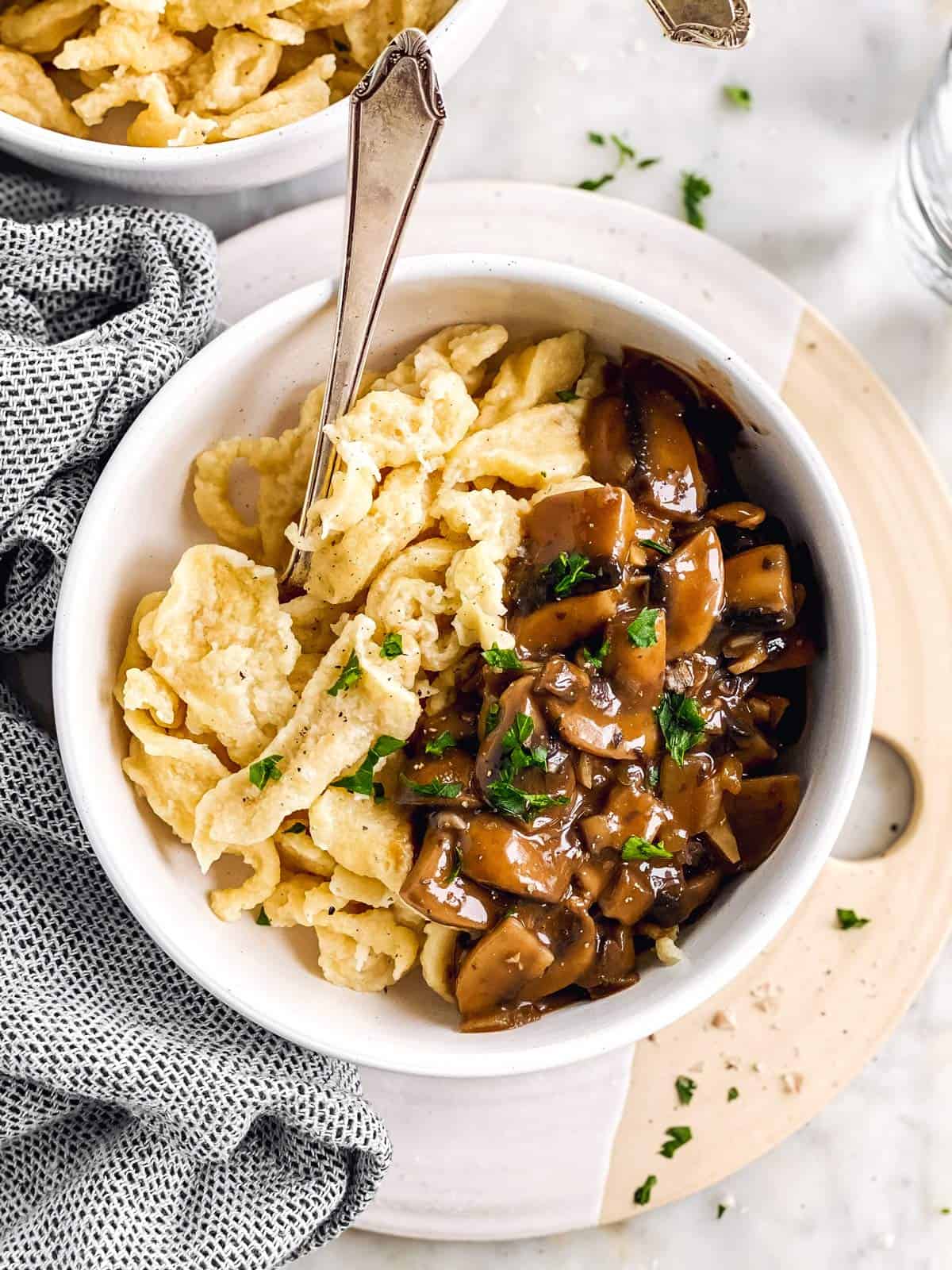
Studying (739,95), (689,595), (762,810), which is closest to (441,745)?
(689,595)

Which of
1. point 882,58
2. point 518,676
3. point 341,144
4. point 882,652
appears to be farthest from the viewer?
Answer: point 882,58

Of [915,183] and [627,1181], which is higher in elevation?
[915,183]

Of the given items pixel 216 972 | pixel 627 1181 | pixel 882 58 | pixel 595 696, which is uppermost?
pixel 882 58

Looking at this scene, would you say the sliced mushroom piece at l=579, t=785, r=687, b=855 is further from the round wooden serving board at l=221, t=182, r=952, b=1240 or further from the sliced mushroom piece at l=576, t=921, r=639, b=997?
the round wooden serving board at l=221, t=182, r=952, b=1240

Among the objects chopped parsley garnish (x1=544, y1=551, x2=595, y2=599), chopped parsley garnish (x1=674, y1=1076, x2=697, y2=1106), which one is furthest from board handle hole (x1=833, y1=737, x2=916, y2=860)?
chopped parsley garnish (x1=544, y1=551, x2=595, y2=599)

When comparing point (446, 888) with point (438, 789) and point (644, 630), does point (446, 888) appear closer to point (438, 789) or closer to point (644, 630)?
point (438, 789)

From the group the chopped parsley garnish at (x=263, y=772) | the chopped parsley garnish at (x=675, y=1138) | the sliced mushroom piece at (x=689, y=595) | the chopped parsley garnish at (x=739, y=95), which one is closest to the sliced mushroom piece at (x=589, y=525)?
the sliced mushroom piece at (x=689, y=595)

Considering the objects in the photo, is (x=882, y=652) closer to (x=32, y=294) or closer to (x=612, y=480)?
(x=612, y=480)

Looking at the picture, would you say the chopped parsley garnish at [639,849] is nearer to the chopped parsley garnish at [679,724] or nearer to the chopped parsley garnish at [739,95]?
the chopped parsley garnish at [679,724]

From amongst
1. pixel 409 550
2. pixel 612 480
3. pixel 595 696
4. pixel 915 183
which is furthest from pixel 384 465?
pixel 915 183
